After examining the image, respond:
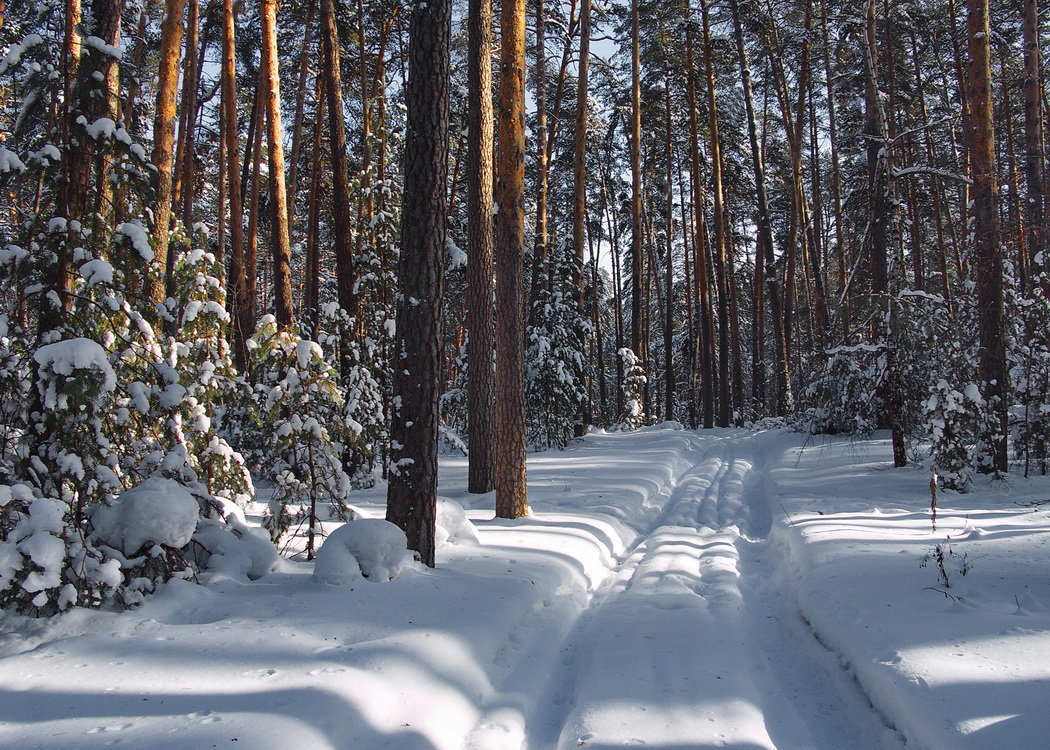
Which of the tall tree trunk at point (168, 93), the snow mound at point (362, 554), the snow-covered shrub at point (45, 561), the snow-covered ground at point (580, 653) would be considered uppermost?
the tall tree trunk at point (168, 93)

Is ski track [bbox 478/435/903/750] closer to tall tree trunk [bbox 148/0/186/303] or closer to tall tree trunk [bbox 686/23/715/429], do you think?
tall tree trunk [bbox 148/0/186/303]

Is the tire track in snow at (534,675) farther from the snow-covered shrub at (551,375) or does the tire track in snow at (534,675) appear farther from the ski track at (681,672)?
the snow-covered shrub at (551,375)

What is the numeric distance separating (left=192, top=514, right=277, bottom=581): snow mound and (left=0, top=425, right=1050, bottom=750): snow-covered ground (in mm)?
130

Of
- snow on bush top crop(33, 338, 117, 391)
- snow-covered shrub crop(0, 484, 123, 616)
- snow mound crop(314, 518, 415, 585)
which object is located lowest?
snow mound crop(314, 518, 415, 585)

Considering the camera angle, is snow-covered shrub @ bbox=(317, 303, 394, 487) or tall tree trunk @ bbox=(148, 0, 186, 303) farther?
snow-covered shrub @ bbox=(317, 303, 394, 487)

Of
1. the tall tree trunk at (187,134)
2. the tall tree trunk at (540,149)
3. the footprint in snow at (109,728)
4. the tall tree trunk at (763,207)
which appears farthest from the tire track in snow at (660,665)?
the tall tree trunk at (763,207)

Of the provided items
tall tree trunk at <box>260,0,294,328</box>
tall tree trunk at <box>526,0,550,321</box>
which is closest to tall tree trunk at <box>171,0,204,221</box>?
tall tree trunk at <box>260,0,294,328</box>

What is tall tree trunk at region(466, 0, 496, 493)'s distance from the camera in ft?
25.9

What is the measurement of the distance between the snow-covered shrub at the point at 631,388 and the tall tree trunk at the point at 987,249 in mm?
15743

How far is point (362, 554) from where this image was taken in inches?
193

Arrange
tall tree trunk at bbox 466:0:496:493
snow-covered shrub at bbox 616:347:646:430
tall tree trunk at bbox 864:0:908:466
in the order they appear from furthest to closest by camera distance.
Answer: snow-covered shrub at bbox 616:347:646:430, tall tree trunk at bbox 864:0:908:466, tall tree trunk at bbox 466:0:496:493

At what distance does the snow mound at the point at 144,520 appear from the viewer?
417 cm

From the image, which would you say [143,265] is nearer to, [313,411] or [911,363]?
[313,411]

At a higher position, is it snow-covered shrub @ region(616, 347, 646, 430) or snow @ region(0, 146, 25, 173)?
snow @ region(0, 146, 25, 173)
